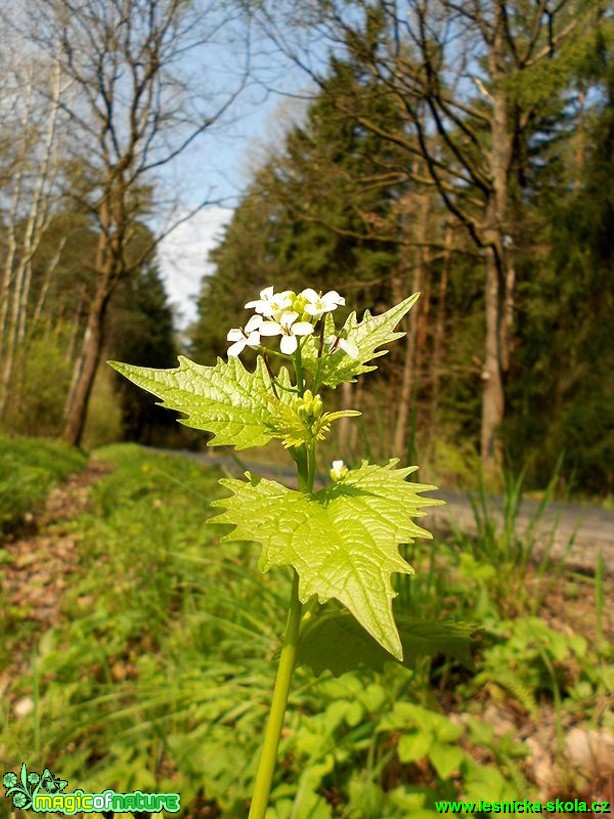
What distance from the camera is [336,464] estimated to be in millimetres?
772

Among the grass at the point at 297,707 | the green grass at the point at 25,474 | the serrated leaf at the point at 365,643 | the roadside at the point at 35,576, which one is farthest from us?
the green grass at the point at 25,474

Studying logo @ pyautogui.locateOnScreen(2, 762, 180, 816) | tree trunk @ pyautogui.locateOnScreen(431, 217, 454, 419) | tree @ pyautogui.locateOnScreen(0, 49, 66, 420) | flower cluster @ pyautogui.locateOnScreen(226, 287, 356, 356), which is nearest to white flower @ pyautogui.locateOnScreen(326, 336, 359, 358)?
flower cluster @ pyautogui.locateOnScreen(226, 287, 356, 356)

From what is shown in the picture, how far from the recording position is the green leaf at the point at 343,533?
0.50 metres

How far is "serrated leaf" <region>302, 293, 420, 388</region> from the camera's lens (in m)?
0.68

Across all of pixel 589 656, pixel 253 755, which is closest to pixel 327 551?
pixel 253 755

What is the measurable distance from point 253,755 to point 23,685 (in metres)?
1.16

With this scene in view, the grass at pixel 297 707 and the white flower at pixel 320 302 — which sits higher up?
the white flower at pixel 320 302

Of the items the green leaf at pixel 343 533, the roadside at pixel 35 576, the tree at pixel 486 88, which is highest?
the tree at pixel 486 88

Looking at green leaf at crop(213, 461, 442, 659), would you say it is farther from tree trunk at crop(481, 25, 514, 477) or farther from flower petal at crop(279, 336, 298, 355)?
tree trunk at crop(481, 25, 514, 477)

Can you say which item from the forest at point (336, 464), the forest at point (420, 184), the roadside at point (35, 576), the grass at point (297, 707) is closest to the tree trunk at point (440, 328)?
the forest at point (336, 464)

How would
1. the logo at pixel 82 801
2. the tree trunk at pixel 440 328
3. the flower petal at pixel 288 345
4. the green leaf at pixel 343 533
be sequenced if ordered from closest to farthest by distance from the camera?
the green leaf at pixel 343 533, the flower petal at pixel 288 345, the logo at pixel 82 801, the tree trunk at pixel 440 328

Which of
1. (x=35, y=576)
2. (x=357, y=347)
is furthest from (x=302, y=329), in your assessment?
(x=35, y=576)

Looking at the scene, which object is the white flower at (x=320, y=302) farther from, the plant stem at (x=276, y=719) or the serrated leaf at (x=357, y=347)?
the plant stem at (x=276, y=719)

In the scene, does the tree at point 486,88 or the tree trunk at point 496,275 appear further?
the tree trunk at point 496,275
